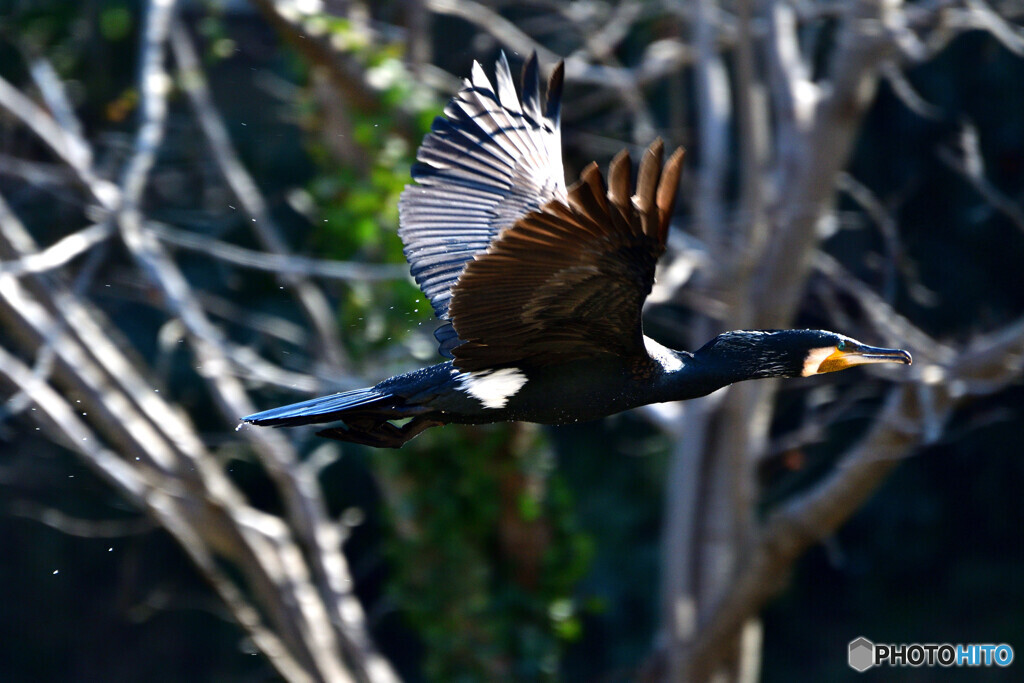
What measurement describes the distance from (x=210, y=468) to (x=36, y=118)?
76.1 inches

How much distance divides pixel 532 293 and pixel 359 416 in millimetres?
702

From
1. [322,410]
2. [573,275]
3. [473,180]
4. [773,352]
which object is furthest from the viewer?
[473,180]

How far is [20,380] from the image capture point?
577cm

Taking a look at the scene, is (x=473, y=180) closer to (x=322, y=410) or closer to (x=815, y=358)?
(x=322, y=410)

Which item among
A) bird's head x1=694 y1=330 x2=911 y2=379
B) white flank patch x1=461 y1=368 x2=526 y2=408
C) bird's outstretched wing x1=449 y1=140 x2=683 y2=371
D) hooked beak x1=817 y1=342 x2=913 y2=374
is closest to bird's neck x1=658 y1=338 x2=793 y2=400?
bird's head x1=694 y1=330 x2=911 y2=379

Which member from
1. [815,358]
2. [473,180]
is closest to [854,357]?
[815,358]

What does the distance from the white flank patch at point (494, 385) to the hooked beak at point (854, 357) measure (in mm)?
768

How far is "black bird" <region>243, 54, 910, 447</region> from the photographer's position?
2527 millimetres

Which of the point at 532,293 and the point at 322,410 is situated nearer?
the point at 532,293

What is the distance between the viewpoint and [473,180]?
3490 mm

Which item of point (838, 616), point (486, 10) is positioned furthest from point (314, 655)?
point (838, 616)

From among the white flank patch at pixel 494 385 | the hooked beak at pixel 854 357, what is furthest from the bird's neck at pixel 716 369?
the white flank patch at pixel 494 385

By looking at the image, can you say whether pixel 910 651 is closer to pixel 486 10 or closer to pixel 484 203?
pixel 486 10

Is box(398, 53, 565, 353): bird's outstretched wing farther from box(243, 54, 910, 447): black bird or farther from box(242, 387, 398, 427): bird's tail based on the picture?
box(242, 387, 398, 427): bird's tail
